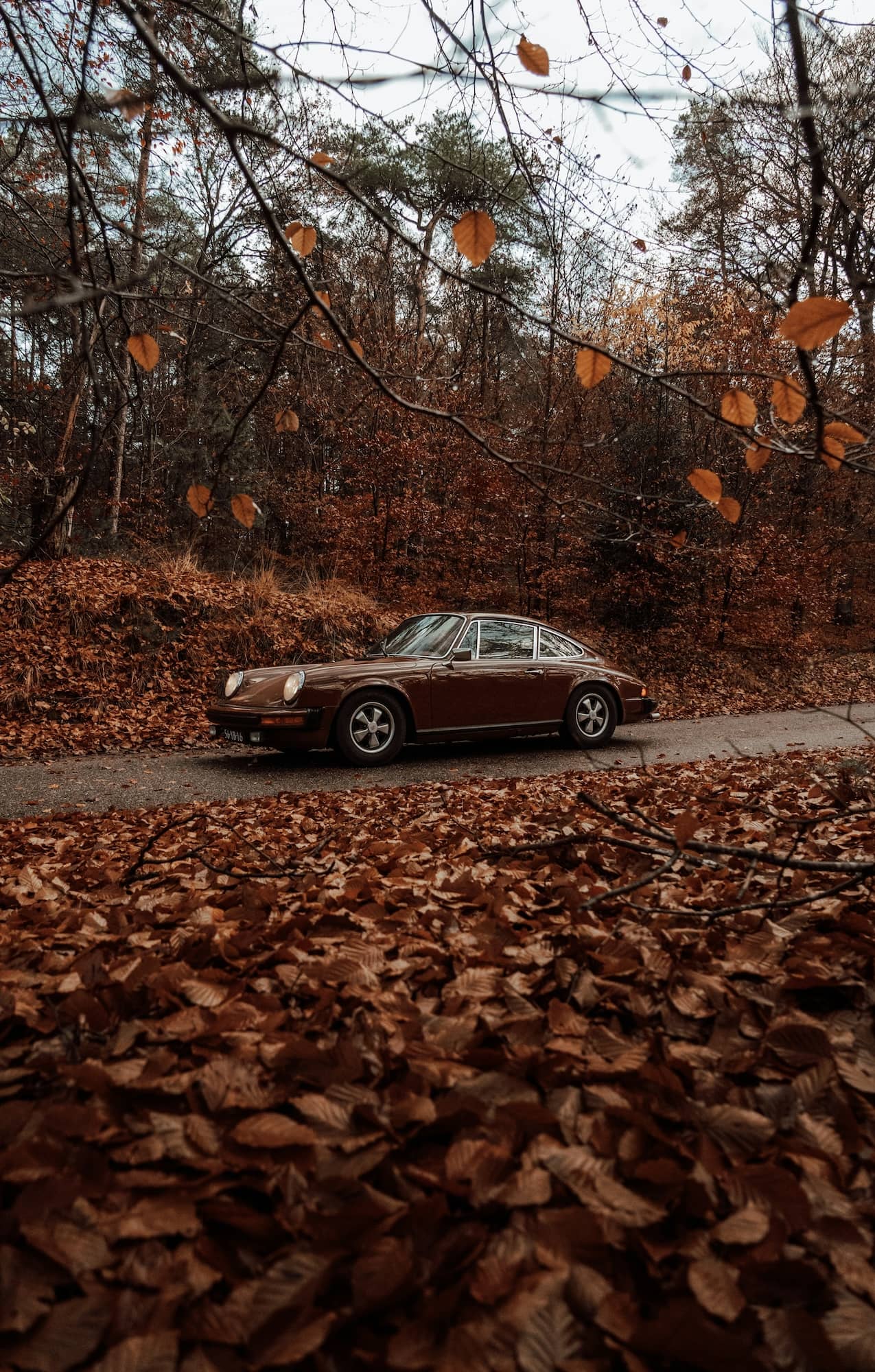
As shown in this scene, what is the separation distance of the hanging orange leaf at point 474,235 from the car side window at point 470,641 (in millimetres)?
5912

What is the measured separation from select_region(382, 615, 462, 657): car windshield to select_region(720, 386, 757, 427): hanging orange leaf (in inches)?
227

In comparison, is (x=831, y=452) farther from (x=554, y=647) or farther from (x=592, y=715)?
(x=592, y=715)

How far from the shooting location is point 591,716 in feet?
28.3

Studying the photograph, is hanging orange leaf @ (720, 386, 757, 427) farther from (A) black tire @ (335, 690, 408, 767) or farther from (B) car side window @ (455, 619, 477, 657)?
(B) car side window @ (455, 619, 477, 657)

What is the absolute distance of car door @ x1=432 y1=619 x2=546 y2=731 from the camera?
7703 mm

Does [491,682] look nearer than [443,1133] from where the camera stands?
No

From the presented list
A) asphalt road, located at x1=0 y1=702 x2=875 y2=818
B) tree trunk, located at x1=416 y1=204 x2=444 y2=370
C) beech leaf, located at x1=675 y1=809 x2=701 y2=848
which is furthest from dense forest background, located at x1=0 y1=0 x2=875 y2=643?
beech leaf, located at x1=675 y1=809 x2=701 y2=848

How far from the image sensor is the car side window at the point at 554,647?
847cm

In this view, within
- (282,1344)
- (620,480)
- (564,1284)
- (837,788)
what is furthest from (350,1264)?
(620,480)

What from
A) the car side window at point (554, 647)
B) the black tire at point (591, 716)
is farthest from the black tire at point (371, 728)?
the black tire at point (591, 716)

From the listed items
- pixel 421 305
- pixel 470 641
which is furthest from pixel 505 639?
pixel 421 305

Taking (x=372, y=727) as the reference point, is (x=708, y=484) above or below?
above

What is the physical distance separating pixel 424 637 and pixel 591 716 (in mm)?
2009

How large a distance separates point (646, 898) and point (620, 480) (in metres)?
13.2
